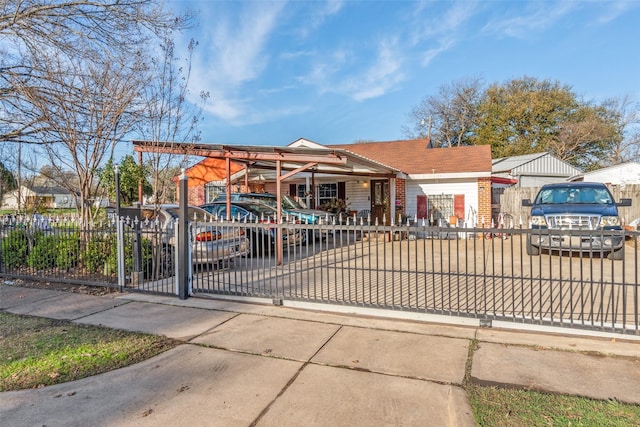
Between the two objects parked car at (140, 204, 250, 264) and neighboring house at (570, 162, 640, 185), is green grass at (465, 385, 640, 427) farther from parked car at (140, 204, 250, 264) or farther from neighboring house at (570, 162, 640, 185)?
neighboring house at (570, 162, 640, 185)

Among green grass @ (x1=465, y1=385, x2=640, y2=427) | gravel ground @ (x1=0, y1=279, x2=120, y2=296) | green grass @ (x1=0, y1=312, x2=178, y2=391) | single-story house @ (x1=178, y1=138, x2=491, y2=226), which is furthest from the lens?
single-story house @ (x1=178, y1=138, x2=491, y2=226)

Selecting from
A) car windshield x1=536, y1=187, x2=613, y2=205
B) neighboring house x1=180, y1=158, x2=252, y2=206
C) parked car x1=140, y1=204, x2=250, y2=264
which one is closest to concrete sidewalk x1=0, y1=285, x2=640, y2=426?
parked car x1=140, y1=204, x2=250, y2=264

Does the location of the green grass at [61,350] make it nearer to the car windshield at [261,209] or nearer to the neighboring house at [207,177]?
the car windshield at [261,209]

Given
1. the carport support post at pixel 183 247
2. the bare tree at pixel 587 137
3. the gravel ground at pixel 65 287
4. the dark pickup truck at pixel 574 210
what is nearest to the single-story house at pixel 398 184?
the dark pickup truck at pixel 574 210

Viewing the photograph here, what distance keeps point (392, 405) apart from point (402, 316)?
224cm

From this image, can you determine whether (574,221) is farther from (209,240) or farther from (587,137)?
(587,137)

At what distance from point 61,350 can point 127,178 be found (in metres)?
12.0

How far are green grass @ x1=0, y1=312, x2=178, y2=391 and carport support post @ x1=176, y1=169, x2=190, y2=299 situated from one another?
1.52 m

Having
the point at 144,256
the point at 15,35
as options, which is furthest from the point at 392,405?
the point at 15,35

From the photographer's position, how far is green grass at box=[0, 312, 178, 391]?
3511 mm

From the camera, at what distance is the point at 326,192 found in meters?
18.5

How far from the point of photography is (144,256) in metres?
7.27

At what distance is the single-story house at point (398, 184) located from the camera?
15.4m

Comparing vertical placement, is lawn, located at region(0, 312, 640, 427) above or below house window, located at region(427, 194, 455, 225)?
below
